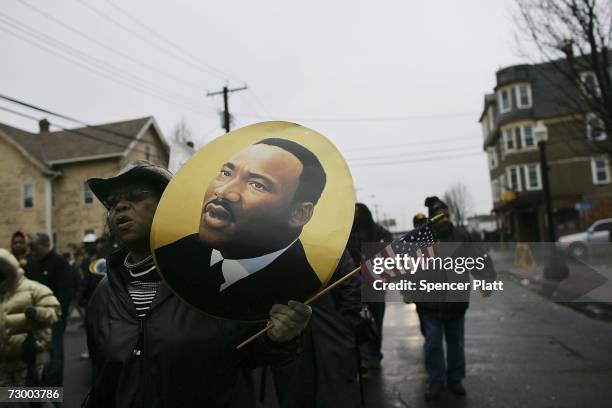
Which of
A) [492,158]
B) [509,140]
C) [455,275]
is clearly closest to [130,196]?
[455,275]

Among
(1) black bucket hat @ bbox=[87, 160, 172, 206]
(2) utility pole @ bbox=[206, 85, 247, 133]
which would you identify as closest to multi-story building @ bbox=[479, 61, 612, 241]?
(2) utility pole @ bbox=[206, 85, 247, 133]

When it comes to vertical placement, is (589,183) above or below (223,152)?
above

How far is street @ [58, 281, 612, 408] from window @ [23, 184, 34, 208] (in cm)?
2339

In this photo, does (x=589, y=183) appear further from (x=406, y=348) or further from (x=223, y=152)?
(x=223, y=152)

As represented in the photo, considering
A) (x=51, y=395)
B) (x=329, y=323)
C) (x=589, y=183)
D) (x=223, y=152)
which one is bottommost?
(x=51, y=395)

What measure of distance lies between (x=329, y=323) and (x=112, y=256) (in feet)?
5.55

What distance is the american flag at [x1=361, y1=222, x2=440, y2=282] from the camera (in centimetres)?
208

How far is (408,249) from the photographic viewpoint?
2.16 metres

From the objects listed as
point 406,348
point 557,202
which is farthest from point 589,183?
point 406,348

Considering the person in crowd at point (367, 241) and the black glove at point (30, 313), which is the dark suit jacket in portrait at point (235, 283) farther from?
the black glove at point (30, 313)

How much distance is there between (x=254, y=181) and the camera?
1396 millimetres

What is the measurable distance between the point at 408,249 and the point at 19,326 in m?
3.29

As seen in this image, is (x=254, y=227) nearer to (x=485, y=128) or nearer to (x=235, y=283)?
(x=235, y=283)

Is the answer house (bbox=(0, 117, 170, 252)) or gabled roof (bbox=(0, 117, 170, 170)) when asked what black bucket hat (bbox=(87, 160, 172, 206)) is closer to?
house (bbox=(0, 117, 170, 252))
